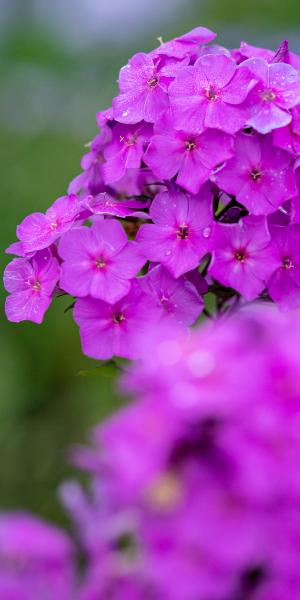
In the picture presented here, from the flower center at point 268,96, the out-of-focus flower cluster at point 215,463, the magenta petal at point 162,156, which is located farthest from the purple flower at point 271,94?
the out-of-focus flower cluster at point 215,463

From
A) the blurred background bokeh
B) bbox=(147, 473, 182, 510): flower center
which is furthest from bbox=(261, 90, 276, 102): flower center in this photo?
the blurred background bokeh

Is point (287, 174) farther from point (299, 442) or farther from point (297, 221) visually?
point (299, 442)

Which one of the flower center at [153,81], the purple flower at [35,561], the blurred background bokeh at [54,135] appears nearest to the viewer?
the purple flower at [35,561]

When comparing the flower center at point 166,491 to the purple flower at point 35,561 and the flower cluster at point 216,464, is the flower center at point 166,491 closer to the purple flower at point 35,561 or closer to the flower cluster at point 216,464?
the flower cluster at point 216,464

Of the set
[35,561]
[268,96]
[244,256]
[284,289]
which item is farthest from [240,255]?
[35,561]

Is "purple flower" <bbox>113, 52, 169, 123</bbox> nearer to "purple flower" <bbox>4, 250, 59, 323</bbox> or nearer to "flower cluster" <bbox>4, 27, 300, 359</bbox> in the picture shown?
"flower cluster" <bbox>4, 27, 300, 359</bbox>

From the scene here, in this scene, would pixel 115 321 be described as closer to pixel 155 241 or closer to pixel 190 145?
pixel 155 241
